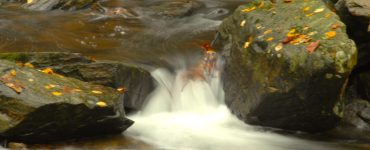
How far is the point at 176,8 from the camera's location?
1252 cm

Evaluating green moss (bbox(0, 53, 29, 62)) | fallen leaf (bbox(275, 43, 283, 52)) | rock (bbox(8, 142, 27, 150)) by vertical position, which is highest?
green moss (bbox(0, 53, 29, 62))

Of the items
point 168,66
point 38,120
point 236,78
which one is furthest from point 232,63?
point 38,120

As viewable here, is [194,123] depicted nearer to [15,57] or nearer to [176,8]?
[15,57]

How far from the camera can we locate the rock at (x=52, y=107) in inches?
197

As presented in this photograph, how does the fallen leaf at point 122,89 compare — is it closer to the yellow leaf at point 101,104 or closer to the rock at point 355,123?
the yellow leaf at point 101,104

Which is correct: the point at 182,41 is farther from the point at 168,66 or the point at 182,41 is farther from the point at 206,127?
the point at 206,127

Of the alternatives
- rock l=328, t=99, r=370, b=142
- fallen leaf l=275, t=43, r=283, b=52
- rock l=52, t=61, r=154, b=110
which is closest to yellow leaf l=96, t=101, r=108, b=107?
rock l=52, t=61, r=154, b=110

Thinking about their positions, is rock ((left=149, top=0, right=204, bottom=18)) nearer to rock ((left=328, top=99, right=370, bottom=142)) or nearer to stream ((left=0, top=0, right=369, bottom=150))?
stream ((left=0, top=0, right=369, bottom=150))

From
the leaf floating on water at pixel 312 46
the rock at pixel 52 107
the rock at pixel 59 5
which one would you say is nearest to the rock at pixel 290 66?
the leaf floating on water at pixel 312 46

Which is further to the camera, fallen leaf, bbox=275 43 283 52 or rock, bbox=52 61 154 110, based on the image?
rock, bbox=52 61 154 110

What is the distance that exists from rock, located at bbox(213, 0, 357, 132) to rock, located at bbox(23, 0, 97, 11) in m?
6.89

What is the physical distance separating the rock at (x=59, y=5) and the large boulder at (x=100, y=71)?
6.30 meters

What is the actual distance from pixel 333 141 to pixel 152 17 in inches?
271

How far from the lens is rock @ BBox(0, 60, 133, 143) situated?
5.01 m
